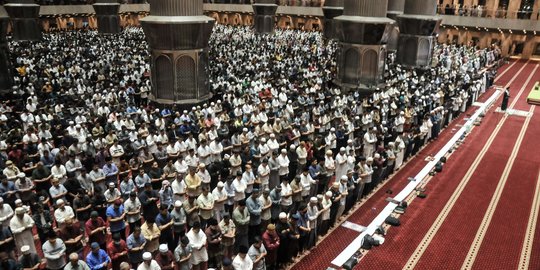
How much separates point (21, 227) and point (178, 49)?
10.0 meters

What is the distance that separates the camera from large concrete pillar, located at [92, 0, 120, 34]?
111 ft

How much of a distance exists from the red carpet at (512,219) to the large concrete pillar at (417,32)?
12093mm

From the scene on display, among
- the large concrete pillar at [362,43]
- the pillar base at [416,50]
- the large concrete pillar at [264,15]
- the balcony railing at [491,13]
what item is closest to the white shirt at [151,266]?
the large concrete pillar at [362,43]

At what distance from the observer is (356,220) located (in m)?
9.81

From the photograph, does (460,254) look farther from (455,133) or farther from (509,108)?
(509,108)

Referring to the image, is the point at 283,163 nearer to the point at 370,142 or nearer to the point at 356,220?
the point at 356,220

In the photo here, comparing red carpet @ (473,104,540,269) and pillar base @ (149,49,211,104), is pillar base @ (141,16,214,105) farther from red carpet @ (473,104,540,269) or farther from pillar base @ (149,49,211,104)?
red carpet @ (473,104,540,269)

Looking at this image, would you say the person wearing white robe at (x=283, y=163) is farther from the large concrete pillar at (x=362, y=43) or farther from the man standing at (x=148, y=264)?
the large concrete pillar at (x=362, y=43)

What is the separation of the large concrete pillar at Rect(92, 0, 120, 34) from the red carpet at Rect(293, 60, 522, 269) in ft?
94.1

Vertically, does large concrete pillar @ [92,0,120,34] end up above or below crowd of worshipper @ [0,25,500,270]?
above

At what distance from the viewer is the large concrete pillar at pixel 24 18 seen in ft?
92.6

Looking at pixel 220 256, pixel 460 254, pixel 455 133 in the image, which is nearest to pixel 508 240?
pixel 460 254

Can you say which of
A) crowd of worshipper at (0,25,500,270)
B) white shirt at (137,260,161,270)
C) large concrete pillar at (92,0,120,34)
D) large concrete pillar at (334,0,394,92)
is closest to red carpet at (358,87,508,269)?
crowd of worshipper at (0,25,500,270)

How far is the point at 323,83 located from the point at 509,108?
8836 millimetres
